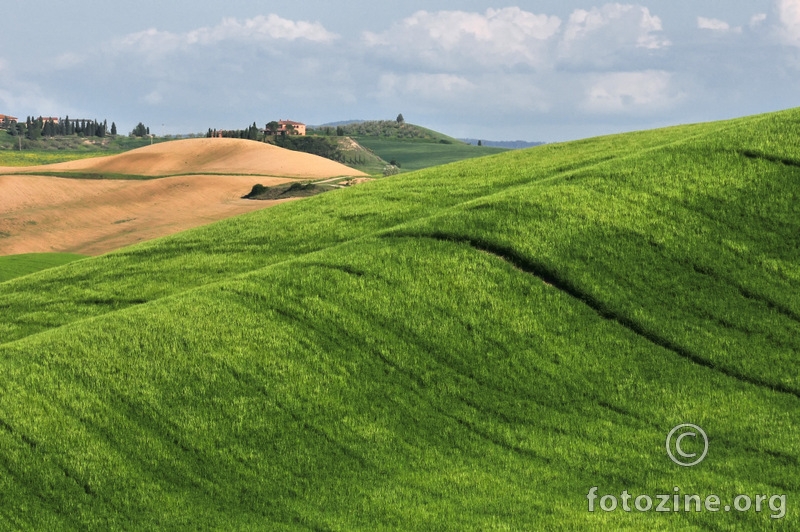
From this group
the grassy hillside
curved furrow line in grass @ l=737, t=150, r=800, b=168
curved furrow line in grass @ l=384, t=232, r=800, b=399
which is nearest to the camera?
the grassy hillside

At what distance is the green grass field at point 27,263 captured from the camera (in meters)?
35.7

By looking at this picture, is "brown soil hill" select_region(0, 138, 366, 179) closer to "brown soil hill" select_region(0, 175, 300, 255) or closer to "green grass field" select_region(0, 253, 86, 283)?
"brown soil hill" select_region(0, 175, 300, 255)

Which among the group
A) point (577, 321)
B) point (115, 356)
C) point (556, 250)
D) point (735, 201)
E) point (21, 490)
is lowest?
point (21, 490)

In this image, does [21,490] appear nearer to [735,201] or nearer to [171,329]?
[171,329]

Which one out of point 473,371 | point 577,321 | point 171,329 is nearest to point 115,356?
point 171,329

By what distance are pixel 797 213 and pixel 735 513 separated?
11.6 metres

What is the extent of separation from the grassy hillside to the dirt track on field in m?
38.7

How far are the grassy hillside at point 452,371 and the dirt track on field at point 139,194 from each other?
127ft

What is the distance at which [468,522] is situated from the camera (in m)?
12.9

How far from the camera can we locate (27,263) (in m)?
38.9

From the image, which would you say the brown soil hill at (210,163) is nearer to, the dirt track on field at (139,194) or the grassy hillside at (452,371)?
the dirt track on field at (139,194)

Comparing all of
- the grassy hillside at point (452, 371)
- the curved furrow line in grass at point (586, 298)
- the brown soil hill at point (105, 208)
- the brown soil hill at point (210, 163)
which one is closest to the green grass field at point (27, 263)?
the brown soil hill at point (105, 208)

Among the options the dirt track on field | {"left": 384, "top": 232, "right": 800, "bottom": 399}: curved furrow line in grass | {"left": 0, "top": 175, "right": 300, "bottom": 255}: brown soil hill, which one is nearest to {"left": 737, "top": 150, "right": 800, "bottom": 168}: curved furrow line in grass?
{"left": 384, "top": 232, "right": 800, "bottom": 399}: curved furrow line in grass

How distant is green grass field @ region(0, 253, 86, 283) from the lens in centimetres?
3573
